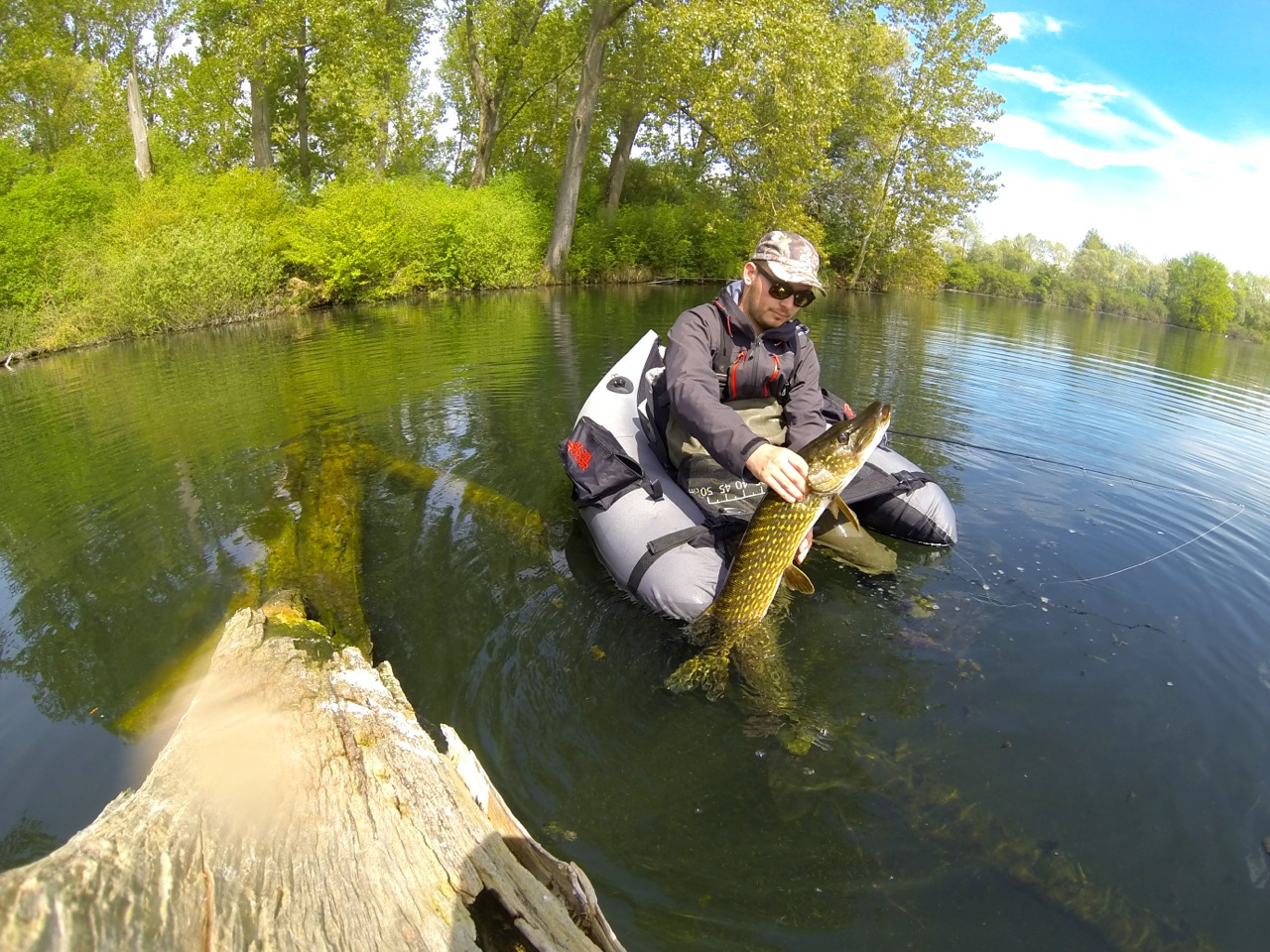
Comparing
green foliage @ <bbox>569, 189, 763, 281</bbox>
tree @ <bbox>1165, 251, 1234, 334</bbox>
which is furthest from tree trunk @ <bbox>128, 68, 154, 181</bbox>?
tree @ <bbox>1165, 251, 1234, 334</bbox>

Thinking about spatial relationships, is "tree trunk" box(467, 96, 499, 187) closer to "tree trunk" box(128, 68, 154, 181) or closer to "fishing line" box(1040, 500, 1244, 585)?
"tree trunk" box(128, 68, 154, 181)

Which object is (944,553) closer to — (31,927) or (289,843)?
(289,843)

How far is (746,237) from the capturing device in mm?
33344

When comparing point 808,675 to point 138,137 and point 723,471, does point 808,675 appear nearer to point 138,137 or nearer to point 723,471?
point 723,471

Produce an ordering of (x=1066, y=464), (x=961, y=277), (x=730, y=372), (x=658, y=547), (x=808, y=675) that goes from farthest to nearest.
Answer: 1. (x=961, y=277)
2. (x=1066, y=464)
3. (x=730, y=372)
4. (x=658, y=547)
5. (x=808, y=675)

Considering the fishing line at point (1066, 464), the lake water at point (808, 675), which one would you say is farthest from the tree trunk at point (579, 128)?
the fishing line at point (1066, 464)

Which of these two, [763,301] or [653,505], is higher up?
[763,301]

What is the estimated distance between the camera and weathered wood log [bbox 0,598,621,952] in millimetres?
→ 1512

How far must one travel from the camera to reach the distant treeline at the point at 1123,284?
1564 inches

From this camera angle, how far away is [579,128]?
2375 cm

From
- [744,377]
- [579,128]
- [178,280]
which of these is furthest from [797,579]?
[579,128]

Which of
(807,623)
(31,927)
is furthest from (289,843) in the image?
(807,623)

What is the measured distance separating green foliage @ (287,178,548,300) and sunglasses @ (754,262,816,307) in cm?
1953

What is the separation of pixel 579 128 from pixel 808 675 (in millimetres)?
23772
